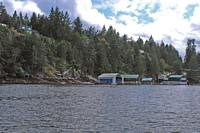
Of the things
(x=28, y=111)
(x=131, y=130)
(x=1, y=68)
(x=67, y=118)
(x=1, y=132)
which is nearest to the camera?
(x=1, y=132)

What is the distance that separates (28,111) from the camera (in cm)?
6331

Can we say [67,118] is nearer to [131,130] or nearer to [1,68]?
[131,130]

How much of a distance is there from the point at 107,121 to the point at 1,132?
14911mm

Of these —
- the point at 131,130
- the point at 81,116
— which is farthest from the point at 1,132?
the point at 81,116

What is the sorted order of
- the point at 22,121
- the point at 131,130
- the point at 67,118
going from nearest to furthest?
the point at 131,130, the point at 22,121, the point at 67,118

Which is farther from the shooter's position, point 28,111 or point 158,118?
point 28,111

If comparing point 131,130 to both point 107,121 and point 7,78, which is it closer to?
point 107,121

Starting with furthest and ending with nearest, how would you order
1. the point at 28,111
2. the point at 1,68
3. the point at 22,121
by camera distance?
the point at 1,68
the point at 28,111
the point at 22,121

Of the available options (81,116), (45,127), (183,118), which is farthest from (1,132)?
(183,118)

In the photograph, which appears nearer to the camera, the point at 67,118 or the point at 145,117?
the point at 67,118

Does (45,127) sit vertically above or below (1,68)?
below

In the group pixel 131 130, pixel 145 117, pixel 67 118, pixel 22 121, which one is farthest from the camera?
pixel 145 117

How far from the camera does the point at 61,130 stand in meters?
44.8

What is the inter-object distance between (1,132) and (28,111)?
69.6ft
